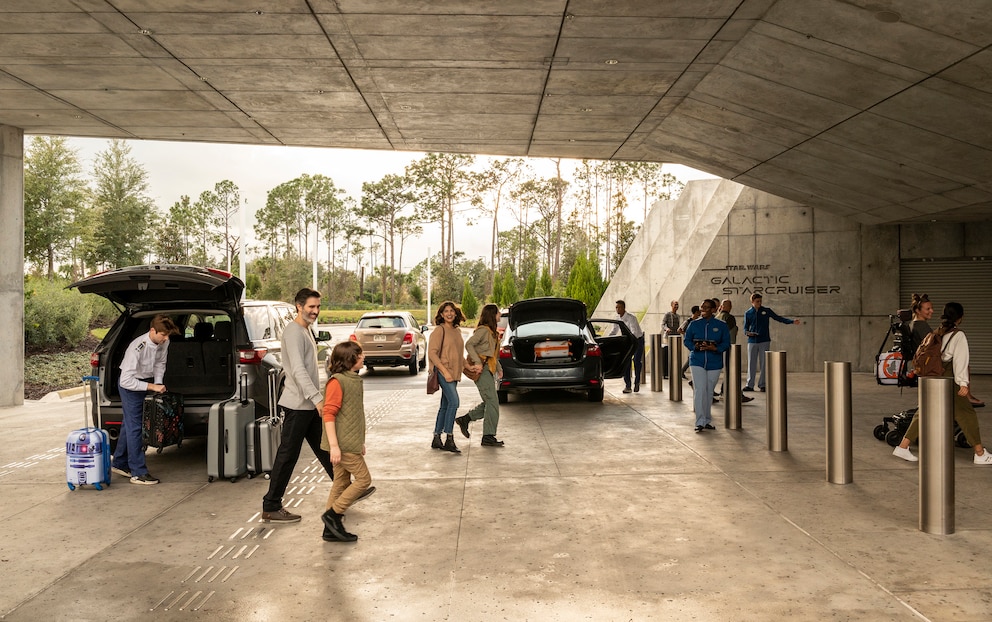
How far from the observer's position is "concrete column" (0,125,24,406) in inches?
546

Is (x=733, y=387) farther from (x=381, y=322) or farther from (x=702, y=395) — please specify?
(x=381, y=322)

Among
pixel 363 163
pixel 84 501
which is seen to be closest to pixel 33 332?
pixel 84 501

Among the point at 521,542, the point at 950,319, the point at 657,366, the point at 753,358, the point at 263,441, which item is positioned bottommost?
the point at 521,542

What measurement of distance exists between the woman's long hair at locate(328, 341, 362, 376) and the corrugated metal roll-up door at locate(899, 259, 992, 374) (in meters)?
17.6

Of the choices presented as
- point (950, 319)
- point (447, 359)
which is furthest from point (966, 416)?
point (447, 359)

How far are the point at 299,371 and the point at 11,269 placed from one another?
35.0 feet

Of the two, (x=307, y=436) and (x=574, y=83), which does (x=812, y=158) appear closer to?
(x=574, y=83)

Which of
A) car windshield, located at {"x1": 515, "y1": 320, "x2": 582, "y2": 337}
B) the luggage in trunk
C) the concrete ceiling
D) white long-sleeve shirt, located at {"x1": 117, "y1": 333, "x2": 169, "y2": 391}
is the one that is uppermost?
→ the concrete ceiling

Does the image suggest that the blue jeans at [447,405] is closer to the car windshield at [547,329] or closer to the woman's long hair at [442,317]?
the woman's long hair at [442,317]

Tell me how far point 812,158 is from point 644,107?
353cm

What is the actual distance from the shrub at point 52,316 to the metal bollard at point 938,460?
70.5 ft

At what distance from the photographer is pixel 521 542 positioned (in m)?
5.52

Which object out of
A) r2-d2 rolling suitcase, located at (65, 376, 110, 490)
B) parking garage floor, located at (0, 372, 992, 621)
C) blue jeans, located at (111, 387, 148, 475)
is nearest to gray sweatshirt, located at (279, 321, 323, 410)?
parking garage floor, located at (0, 372, 992, 621)

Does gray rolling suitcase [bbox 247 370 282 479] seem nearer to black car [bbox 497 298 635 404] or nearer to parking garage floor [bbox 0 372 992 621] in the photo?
parking garage floor [bbox 0 372 992 621]
